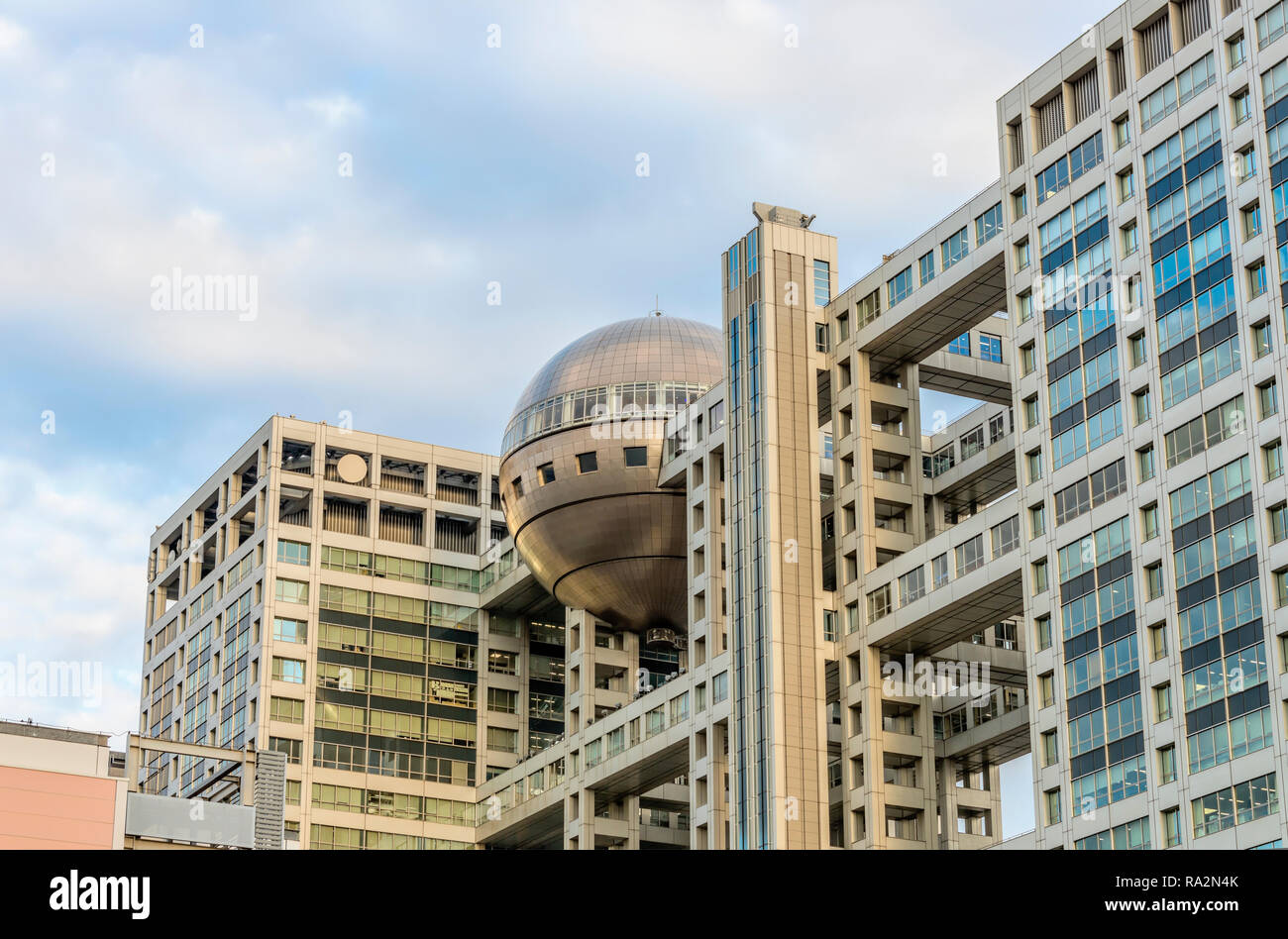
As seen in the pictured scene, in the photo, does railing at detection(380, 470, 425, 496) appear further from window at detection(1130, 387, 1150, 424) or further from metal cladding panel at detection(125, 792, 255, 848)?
window at detection(1130, 387, 1150, 424)

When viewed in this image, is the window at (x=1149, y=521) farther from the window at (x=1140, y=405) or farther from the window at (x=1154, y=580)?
the window at (x=1140, y=405)

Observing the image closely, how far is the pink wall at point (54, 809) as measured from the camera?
7619 cm

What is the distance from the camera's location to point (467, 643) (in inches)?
4934

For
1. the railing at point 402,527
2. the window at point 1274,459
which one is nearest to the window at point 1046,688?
the window at point 1274,459

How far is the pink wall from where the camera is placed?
76.2 m

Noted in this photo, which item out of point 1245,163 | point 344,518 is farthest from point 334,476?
point 1245,163

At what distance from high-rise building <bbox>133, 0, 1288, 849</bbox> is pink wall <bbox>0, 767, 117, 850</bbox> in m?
28.5

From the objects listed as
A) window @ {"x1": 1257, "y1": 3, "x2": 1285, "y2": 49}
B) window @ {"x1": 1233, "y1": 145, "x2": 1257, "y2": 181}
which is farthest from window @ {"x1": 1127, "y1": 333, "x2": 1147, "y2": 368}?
window @ {"x1": 1257, "y1": 3, "x2": 1285, "y2": 49}

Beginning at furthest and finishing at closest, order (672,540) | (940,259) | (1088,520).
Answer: (672,540) → (940,259) → (1088,520)

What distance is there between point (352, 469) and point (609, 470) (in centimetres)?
2748

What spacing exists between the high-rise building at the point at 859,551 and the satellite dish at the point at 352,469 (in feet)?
0.74
